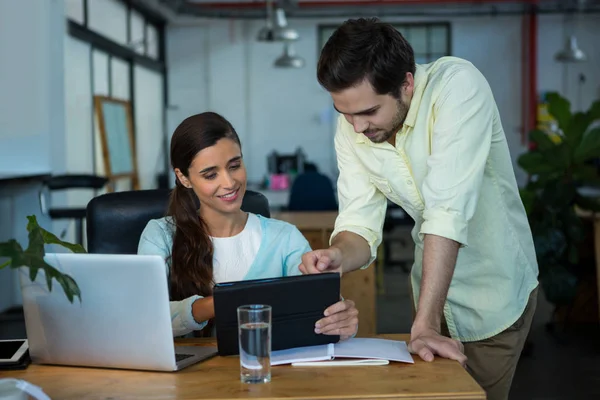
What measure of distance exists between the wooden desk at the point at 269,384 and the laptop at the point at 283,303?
0.08m

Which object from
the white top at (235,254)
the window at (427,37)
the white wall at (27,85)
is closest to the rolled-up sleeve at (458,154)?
the white top at (235,254)

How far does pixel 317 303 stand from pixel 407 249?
319 inches

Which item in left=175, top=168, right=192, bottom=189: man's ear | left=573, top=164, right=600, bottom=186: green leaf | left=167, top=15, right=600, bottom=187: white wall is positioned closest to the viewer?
left=175, top=168, right=192, bottom=189: man's ear

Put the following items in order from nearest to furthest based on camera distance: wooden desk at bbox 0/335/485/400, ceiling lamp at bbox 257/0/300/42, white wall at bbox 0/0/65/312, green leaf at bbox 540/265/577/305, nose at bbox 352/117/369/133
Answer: wooden desk at bbox 0/335/485/400 < nose at bbox 352/117/369/133 < green leaf at bbox 540/265/577/305 < white wall at bbox 0/0/65/312 < ceiling lamp at bbox 257/0/300/42

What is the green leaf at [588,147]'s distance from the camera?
16.5ft

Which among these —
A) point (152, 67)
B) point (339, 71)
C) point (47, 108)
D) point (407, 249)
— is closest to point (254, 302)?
point (339, 71)

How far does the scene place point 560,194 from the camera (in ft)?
16.5

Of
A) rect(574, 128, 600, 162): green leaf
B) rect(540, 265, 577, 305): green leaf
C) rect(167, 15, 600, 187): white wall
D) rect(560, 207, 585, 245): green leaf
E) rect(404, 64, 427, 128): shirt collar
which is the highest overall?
rect(167, 15, 600, 187): white wall

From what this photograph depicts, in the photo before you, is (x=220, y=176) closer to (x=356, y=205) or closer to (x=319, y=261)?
(x=356, y=205)

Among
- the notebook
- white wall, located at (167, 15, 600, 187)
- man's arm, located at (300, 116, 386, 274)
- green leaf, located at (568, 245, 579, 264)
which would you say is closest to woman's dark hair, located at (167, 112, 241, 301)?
man's arm, located at (300, 116, 386, 274)

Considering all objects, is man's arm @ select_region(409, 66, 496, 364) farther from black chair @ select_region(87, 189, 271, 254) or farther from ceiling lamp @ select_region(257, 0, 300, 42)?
ceiling lamp @ select_region(257, 0, 300, 42)

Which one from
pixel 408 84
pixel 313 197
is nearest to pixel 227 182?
pixel 408 84

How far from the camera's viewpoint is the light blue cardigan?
2373 mm

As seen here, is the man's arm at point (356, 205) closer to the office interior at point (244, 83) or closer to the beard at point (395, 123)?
the beard at point (395, 123)
